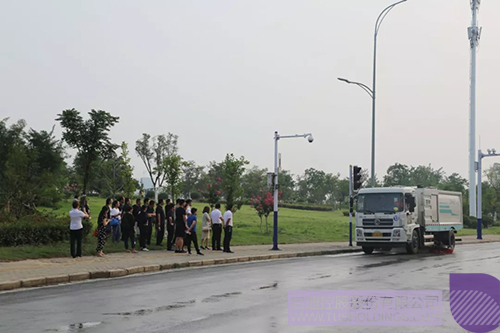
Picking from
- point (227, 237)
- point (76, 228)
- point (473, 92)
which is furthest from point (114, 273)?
point (473, 92)

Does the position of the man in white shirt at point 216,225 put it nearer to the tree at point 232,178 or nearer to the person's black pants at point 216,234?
the person's black pants at point 216,234

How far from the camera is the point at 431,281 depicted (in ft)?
48.6

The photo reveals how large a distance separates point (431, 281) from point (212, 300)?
6245 mm

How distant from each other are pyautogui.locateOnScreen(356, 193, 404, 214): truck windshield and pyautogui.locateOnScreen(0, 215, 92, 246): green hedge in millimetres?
11613

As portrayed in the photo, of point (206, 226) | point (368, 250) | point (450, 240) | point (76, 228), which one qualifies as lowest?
point (368, 250)

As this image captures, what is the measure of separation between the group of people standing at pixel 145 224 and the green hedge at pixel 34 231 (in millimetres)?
688

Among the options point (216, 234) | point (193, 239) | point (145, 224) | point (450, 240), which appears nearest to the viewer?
point (193, 239)

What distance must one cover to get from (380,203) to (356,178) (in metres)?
2.72

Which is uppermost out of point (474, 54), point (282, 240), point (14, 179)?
point (474, 54)

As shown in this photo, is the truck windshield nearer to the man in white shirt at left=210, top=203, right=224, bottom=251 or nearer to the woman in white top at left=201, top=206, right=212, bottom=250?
the man in white shirt at left=210, top=203, right=224, bottom=251

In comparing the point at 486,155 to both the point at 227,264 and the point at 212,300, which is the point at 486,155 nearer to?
the point at 227,264

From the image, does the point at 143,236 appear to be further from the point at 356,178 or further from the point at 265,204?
the point at 265,204

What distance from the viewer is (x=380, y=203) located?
2583 centimetres

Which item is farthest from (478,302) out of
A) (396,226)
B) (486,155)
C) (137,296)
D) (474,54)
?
(474,54)
